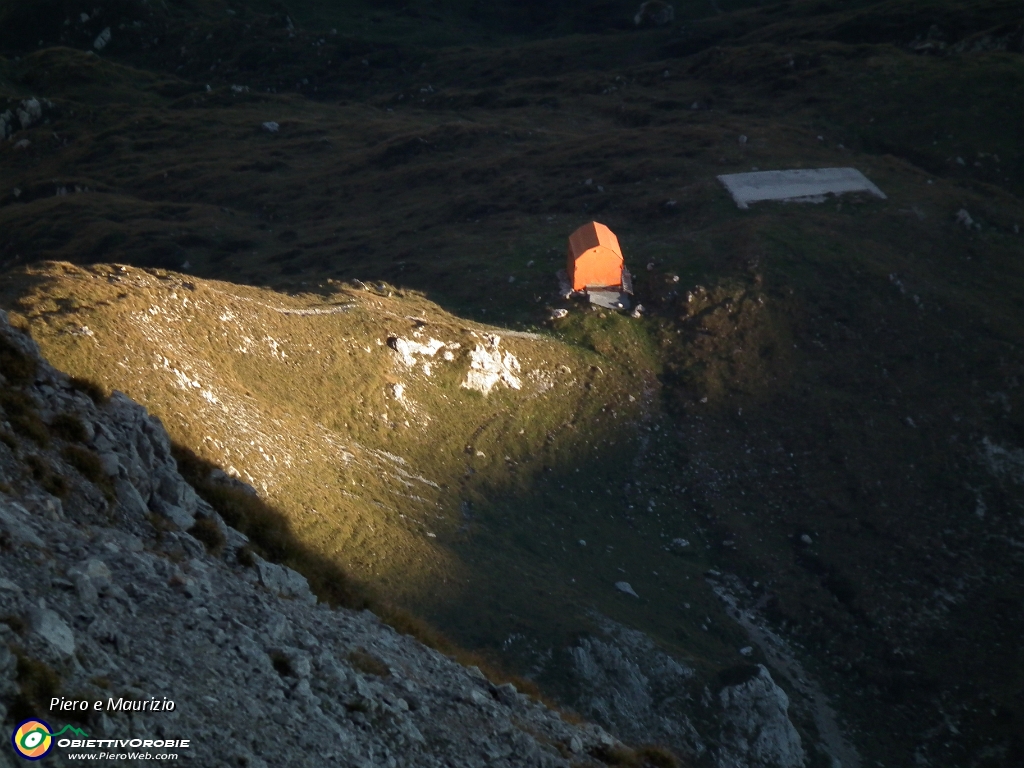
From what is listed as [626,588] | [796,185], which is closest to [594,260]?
[626,588]

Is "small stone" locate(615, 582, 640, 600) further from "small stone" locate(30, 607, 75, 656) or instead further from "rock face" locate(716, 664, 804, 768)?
"small stone" locate(30, 607, 75, 656)

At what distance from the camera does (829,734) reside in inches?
1303

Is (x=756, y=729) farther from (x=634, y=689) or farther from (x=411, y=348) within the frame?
(x=411, y=348)

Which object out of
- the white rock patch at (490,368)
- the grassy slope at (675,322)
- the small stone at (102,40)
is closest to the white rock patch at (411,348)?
the grassy slope at (675,322)

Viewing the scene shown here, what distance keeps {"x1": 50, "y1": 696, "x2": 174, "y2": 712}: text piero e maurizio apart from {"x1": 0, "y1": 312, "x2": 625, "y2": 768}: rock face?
51mm

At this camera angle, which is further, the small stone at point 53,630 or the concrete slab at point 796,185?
the concrete slab at point 796,185

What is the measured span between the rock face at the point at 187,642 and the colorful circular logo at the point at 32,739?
0.52 ft

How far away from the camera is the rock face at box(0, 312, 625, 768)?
35.5 ft

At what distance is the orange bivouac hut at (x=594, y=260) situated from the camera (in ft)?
167

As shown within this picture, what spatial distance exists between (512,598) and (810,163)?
49984 mm

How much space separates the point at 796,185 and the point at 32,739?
6301 cm

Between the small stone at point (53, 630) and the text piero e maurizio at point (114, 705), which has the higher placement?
the small stone at point (53, 630)

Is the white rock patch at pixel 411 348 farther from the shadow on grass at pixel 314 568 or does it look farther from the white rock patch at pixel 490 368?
the shadow on grass at pixel 314 568

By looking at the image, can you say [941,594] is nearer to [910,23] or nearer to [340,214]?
[340,214]
